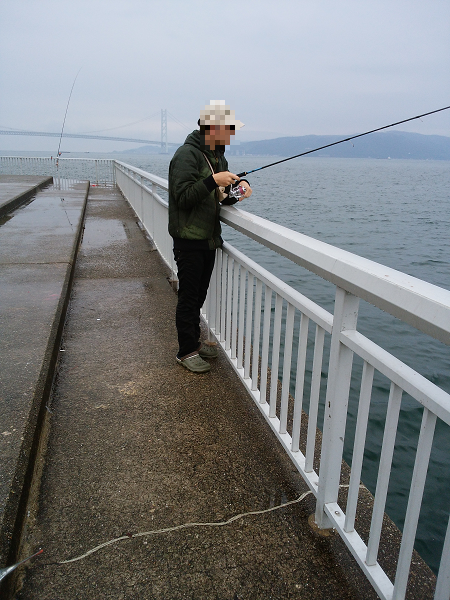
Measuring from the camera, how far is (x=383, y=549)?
6.48 feet

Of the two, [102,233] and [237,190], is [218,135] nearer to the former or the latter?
[237,190]

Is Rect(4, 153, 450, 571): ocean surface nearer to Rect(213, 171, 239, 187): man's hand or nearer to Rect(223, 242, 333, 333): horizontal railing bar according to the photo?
Rect(223, 242, 333, 333): horizontal railing bar

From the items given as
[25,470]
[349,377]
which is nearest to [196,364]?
[25,470]

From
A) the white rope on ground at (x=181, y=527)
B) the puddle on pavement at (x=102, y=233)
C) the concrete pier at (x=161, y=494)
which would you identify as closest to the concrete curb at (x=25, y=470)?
the concrete pier at (x=161, y=494)

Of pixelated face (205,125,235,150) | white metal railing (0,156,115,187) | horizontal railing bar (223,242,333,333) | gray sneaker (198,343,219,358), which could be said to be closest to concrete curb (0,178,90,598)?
gray sneaker (198,343,219,358)

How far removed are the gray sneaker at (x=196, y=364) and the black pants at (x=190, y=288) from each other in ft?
0.17

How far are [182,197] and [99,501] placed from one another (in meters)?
1.75

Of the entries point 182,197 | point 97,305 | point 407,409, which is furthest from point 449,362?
point 182,197

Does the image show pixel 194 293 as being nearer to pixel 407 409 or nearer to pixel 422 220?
pixel 407 409

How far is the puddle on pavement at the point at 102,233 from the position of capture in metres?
7.82

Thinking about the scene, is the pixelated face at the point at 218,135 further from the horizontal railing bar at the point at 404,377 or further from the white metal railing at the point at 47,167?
the white metal railing at the point at 47,167

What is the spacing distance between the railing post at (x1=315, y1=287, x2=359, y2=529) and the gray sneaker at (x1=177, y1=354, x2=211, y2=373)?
1.55m

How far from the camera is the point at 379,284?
1457 mm

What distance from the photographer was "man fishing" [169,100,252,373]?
2969mm
